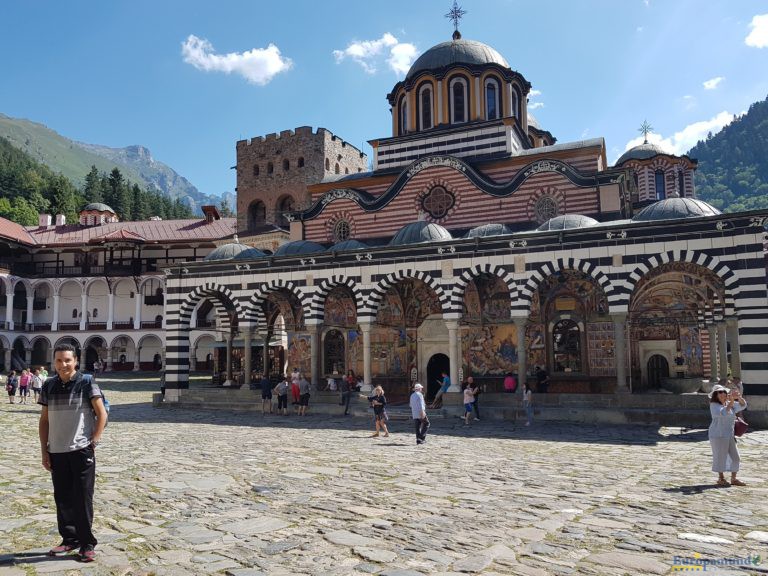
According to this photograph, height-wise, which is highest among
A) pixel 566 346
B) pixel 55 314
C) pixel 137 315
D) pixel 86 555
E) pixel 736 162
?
pixel 736 162

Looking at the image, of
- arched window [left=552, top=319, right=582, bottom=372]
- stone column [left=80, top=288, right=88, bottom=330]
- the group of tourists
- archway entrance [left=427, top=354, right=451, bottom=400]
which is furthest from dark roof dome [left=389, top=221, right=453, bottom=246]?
stone column [left=80, top=288, right=88, bottom=330]

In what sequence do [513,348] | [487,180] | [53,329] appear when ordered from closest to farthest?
[513,348] → [487,180] → [53,329]

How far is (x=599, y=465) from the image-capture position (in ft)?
32.3

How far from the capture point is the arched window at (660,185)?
37097 mm

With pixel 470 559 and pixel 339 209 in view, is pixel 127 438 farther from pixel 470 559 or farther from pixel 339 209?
pixel 339 209

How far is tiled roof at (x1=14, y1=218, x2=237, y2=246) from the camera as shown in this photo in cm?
4684

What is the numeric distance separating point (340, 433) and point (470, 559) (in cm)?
972

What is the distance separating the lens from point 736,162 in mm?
117562

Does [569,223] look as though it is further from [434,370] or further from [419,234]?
[434,370]

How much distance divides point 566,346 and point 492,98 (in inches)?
462

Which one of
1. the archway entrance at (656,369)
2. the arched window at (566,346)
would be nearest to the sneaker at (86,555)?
the arched window at (566,346)

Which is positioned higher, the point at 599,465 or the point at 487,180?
the point at 487,180

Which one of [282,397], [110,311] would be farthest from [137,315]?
[282,397]

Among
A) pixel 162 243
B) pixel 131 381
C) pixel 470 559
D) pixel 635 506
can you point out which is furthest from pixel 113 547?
pixel 162 243
